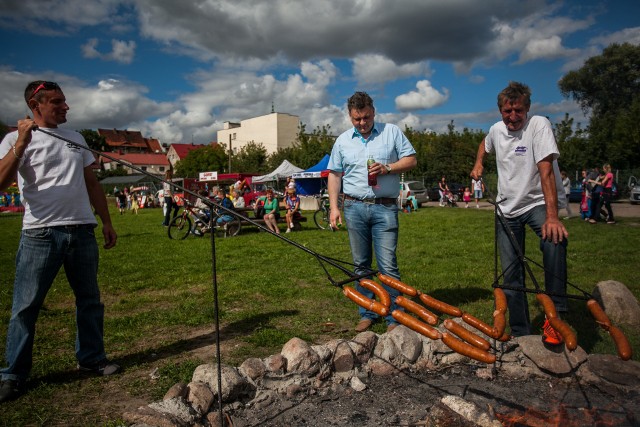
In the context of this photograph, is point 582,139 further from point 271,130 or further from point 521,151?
point 271,130

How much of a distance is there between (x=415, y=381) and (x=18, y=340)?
9.74 feet

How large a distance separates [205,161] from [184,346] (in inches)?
2577

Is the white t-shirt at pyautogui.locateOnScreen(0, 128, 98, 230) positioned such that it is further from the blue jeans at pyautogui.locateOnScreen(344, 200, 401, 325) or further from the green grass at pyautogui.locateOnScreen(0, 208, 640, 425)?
the blue jeans at pyautogui.locateOnScreen(344, 200, 401, 325)

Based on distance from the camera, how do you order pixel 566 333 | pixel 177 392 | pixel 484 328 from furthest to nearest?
pixel 177 392
pixel 484 328
pixel 566 333

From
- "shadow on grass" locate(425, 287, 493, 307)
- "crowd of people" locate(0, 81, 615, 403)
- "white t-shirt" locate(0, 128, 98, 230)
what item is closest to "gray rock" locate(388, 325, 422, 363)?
"crowd of people" locate(0, 81, 615, 403)

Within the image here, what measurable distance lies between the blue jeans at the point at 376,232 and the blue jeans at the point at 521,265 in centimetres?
100

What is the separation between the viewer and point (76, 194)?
3.26 metres

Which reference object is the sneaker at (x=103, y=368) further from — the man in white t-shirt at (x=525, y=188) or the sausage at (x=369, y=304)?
the man in white t-shirt at (x=525, y=188)

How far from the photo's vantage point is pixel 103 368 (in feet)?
11.5

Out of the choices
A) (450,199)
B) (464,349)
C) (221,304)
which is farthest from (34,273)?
(450,199)

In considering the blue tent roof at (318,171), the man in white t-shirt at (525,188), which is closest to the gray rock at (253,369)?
the man in white t-shirt at (525,188)

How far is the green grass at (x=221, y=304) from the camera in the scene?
330cm

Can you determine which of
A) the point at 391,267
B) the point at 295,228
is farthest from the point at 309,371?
the point at 295,228

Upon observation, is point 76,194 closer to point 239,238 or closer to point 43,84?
point 43,84
